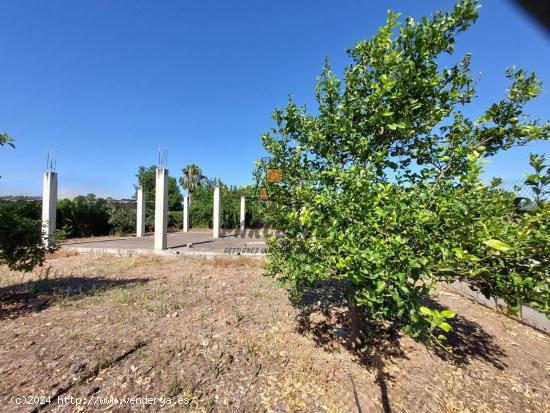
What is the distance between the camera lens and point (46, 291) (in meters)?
5.54

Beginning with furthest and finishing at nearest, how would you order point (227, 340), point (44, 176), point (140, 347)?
1. point (44, 176)
2. point (227, 340)
3. point (140, 347)

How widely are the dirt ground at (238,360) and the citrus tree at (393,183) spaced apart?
0.68 meters


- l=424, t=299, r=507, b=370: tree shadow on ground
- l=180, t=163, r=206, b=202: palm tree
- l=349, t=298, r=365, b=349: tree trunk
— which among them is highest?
l=180, t=163, r=206, b=202: palm tree

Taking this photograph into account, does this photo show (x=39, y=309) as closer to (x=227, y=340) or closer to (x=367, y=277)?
(x=227, y=340)

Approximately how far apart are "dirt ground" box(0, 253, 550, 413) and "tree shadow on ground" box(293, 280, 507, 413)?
2 centimetres

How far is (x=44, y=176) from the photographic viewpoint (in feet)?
38.0

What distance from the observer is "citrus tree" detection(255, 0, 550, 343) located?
1.55 metres

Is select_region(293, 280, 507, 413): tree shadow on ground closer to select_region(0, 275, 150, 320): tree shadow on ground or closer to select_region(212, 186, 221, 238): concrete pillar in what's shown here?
select_region(0, 275, 150, 320): tree shadow on ground

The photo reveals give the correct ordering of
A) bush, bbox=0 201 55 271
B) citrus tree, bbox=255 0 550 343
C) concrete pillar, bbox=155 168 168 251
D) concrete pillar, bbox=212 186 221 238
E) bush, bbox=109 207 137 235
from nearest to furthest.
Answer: citrus tree, bbox=255 0 550 343 → bush, bbox=0 201 55 271 → concrete pillar, bbox=155 168 168 251 → concrete pillar, bbox=212 186 221 238 → bush, bbox=109 207 137 235

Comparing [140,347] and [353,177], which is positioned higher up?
[353,177]

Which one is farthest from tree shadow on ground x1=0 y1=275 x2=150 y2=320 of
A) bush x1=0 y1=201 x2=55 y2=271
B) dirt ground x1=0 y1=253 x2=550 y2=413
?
bush x1=0 y1=201 x2=55 y2=271

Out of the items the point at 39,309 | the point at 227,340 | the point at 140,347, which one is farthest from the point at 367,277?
the point at 39,309

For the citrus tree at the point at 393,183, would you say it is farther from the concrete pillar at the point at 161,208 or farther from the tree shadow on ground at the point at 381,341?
the concrete pillar at the point at 161,208

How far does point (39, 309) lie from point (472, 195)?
590cm
